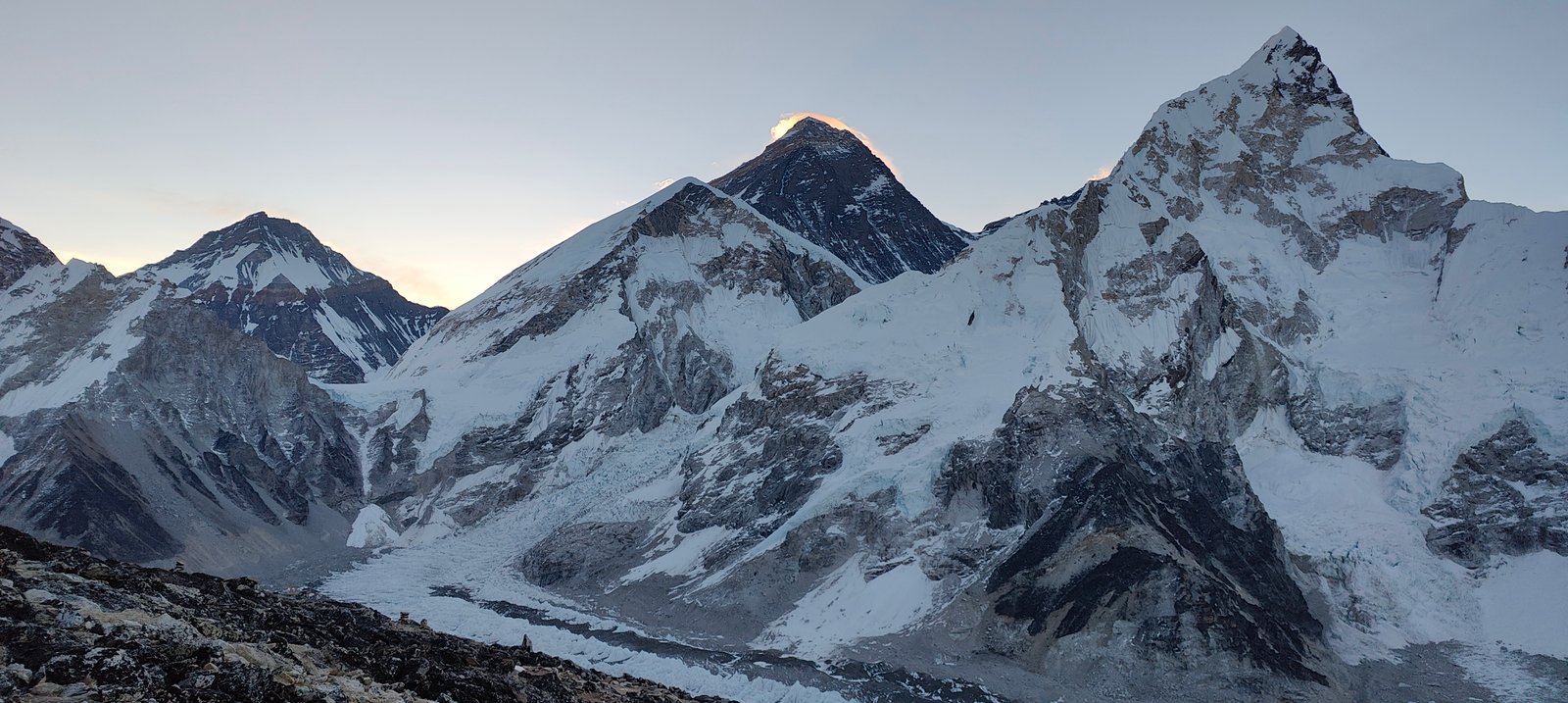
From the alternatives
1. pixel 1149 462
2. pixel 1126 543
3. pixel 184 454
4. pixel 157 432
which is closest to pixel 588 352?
pixel 184 454

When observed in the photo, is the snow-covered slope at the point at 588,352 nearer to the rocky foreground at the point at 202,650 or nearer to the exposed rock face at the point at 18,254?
the exposed rock face at the point at 18,254

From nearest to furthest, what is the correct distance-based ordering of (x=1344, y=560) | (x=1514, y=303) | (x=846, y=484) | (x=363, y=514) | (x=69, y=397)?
(x=1344, y=560), (x=846, y=484), (x=1514, y=303), (x=69, y=397), (x=363, y=514)

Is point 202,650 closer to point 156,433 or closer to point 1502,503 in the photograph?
point 1502,503

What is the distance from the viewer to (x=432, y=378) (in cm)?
15162

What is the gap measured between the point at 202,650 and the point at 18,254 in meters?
164

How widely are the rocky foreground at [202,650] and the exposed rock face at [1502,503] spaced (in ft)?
273

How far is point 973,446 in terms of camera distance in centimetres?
8850

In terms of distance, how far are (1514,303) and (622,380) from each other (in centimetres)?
11260

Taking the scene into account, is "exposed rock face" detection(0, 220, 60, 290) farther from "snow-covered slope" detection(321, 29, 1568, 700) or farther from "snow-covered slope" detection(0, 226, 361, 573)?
"snow-covered slope" detection(321, 29, 1568, 700)

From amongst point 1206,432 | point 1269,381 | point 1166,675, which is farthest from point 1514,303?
point 1166,675

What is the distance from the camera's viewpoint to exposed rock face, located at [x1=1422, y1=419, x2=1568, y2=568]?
3216 inches

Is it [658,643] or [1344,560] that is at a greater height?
[1344,560]

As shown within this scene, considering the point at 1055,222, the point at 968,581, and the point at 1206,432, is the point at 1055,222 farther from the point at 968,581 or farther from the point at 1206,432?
the point at 968,581

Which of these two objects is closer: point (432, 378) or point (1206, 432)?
point (1206, 432)
